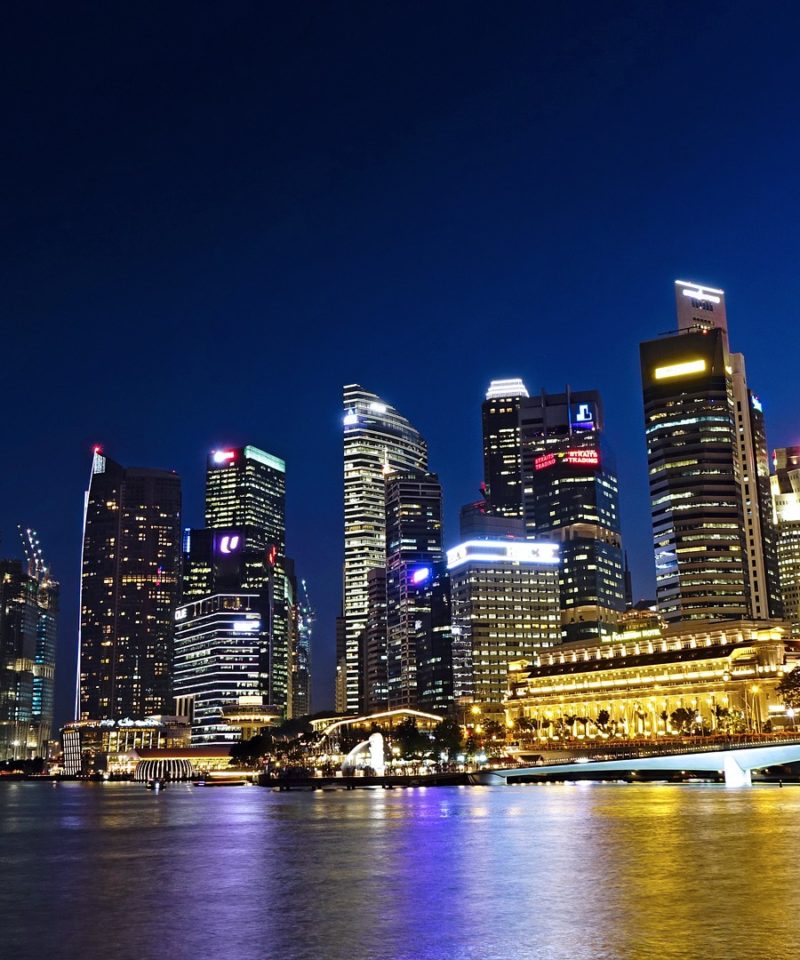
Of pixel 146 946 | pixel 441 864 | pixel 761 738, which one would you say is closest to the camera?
pixel 146 946

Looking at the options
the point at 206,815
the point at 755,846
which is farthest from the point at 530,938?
the point at 206,815

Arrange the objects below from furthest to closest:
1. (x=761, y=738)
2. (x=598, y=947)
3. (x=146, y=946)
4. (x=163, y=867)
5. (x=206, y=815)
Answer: (x=761, y=738), (x=206, y=815), (x=163, y=867), (x=146, y=946), (x=598, y=947)

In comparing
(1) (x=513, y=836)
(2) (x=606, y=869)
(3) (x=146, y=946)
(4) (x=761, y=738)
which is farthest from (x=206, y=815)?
(4) (x=761, y=738)

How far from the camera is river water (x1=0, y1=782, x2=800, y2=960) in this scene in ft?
119

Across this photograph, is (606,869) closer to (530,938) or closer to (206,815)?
(530,938)

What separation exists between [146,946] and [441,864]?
25129 mm

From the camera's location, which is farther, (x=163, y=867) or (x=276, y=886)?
(x=163, y=867)

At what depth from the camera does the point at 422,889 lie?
163 feet

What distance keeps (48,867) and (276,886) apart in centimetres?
2114

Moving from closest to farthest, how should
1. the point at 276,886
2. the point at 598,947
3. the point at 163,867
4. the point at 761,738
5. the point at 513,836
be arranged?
the point at 598,947 → the point at 276,886 → the point at 163,867 → the point at 513,836 → the point at 761,738

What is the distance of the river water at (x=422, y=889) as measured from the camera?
119 ft

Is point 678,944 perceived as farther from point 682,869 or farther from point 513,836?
point 513,836

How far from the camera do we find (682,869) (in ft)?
177

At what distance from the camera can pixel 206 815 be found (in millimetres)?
123312
